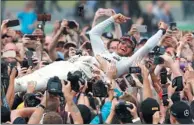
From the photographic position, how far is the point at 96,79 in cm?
1159

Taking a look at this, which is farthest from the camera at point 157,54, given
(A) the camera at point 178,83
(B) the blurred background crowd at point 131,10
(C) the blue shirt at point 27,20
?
(B) the blurred background crowd at point 131,10

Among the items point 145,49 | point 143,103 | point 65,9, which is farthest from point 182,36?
point 65,9

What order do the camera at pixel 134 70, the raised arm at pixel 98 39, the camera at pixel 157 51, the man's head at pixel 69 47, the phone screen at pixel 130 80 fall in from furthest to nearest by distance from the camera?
the man's head at pixel 69 47 < the raised arm at pixel 98 39 < the camera at pixel 157 51 < the camera at pixel 134 70 < the phone screen at pixel 130 80

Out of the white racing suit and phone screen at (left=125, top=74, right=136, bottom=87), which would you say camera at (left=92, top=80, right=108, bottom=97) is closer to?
phone screen at (left=125, top=74, right=136, bottom=87)

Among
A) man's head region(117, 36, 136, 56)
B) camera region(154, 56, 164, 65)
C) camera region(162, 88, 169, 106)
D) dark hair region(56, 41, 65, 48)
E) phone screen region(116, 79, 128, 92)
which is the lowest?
camera region(162, 88, 169, 106)

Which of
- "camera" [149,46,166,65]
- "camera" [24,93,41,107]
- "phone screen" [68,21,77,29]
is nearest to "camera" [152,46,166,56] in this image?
"camera" [149,46,166,65]

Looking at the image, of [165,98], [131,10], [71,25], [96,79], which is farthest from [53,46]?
[131,10]

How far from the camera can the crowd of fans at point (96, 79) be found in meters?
10.0

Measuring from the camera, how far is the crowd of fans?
10.0 meters

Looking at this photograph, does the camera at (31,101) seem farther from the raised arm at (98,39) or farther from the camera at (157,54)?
the raised arm at (98,39)

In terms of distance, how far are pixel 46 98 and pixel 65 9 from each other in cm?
1991

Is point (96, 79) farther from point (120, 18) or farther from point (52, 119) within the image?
point (52, 119)

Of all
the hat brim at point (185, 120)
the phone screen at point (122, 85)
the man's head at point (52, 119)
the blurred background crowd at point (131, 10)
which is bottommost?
the hat brim at point (185, 120)

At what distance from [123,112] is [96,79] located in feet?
Result: 5.93
